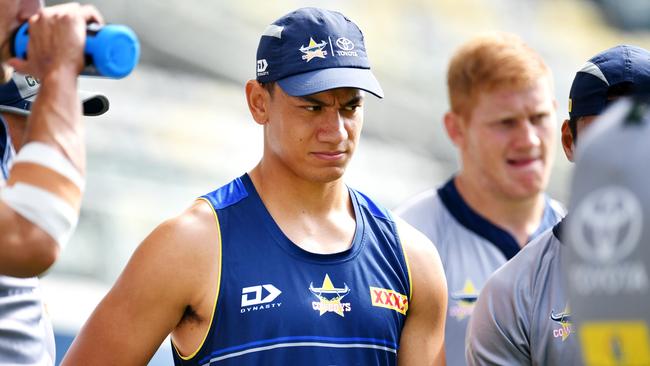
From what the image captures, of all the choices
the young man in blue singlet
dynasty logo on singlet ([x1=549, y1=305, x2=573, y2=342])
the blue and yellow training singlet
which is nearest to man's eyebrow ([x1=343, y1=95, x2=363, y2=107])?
the young man in blue singlet

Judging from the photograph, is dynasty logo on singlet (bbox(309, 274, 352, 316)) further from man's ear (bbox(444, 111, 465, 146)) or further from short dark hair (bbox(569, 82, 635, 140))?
man's ear (bbox(444, 111, 465, 146))

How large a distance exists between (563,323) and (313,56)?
1.17 meters

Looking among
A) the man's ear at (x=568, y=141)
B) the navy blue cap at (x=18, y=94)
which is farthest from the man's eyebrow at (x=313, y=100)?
the man's ear at (x=568, y=141)

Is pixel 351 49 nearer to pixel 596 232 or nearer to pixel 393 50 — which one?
pixel 596 232

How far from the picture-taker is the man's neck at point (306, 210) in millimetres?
3887

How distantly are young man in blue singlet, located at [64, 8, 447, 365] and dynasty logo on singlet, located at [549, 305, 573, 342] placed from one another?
45 centimetres

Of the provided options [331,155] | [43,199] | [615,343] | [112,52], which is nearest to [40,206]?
[43,199]

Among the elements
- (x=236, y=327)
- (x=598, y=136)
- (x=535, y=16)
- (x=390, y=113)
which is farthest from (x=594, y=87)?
(x=535, y=16)

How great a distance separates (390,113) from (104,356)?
8.37 m

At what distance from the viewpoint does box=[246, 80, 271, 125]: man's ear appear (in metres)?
4.03

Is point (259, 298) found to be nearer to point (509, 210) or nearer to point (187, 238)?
point (187, 238)

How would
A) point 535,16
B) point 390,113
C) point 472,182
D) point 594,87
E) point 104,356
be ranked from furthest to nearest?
point 535,16 < point 390,113 < point 472,182 < point 594,87 < point 104,356

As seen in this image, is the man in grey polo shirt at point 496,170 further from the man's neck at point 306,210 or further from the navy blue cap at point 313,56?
the navy blue cap at point 313,56

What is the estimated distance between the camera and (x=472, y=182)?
5.61 m
